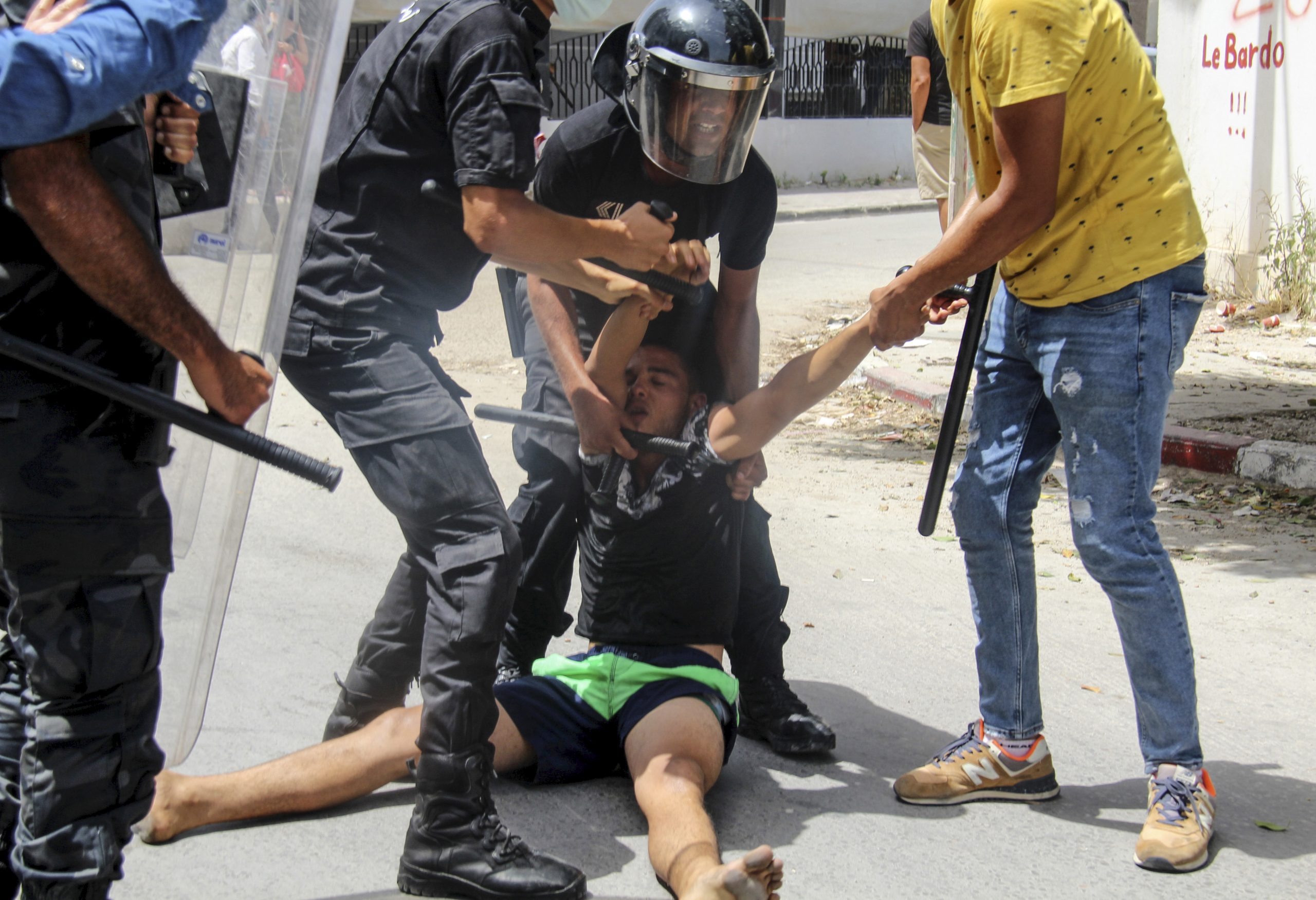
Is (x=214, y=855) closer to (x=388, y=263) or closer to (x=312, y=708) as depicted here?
(x=312, y=708)

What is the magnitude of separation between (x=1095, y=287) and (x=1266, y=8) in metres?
6.88

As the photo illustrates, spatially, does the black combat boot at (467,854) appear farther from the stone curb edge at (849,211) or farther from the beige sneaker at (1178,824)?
the stone curb edge at (849,211)

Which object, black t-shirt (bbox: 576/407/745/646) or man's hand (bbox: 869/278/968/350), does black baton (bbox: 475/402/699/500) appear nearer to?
black t-shirt (bbox: 576/407/745/646)

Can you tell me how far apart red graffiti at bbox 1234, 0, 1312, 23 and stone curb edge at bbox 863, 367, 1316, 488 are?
3.76 metres

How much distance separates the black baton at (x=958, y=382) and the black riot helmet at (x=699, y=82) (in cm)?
47

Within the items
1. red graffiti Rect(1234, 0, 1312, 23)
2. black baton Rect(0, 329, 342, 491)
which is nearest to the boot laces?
black baton Rect(0, 329, 342, 491)

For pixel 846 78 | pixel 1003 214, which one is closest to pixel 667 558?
pixel 1003 214

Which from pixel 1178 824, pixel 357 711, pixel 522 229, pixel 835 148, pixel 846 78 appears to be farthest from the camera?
pixel 846 78

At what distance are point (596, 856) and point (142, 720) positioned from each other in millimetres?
956

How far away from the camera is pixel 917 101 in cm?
858

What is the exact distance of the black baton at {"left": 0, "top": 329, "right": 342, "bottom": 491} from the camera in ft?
6.23

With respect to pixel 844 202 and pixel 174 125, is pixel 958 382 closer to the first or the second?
pixel 174 125

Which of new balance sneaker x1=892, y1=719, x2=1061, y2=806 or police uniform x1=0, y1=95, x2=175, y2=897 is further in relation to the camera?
new balance sneaker x1=892, y1=719, x2=1061, y2=806

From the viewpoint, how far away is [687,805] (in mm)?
2543
